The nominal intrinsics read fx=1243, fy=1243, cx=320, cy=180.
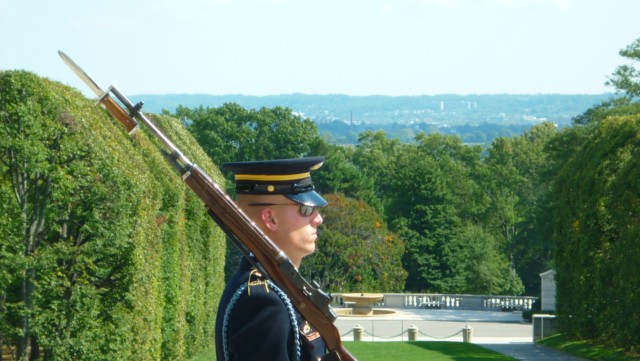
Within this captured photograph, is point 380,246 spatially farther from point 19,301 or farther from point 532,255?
point 19,301

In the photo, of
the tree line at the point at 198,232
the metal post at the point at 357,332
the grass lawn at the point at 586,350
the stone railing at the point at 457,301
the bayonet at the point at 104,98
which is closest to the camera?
the bayonet at the point at 104,98

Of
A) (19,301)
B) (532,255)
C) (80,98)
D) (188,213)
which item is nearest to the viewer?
(19,301)

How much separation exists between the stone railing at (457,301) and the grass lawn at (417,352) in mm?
20147

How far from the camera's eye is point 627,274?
26578mm

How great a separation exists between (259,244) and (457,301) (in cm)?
5311

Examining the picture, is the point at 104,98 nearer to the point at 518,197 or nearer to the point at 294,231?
the point at 294,231

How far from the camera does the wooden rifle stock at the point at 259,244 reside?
13.3 ft

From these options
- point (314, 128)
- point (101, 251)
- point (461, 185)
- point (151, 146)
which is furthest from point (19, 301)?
point (461, 185)

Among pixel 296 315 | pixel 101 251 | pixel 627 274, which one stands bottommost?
pixel 627 274

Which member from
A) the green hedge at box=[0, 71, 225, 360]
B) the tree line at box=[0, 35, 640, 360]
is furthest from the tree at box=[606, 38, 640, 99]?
the green hedge at box=[0, 71, 225, 360]

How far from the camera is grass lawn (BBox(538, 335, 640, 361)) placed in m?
27.0

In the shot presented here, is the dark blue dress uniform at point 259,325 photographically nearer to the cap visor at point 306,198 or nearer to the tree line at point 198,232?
the cap visor at point 306,198

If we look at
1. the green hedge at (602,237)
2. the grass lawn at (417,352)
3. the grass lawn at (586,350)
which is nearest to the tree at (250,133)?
the grass lawn at (417,352)

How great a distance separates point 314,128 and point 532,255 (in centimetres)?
1250
